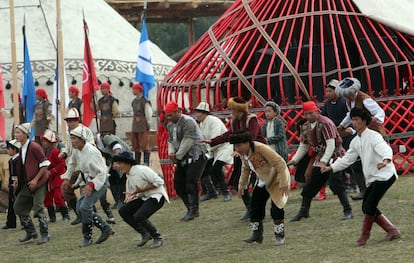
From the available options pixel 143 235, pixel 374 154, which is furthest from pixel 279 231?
pixel 143 235

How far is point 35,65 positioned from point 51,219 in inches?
285

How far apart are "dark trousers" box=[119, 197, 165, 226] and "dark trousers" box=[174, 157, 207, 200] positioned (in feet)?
6.08

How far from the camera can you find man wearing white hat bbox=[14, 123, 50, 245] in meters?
11.5

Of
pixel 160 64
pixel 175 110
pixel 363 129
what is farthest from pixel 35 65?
pixel 363 129

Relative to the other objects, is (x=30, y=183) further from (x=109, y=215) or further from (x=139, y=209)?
(x=139, y=209)

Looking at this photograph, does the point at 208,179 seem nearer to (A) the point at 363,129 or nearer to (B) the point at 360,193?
(B) the point at 360,193

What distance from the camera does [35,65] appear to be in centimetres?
2023

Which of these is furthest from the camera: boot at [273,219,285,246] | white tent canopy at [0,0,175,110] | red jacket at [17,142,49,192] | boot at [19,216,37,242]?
white tent canopy at [0,0,175,110]

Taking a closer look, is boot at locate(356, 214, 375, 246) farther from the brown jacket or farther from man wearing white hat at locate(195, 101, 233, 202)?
man wearing white hat at locate(195, 101, 233, 202)

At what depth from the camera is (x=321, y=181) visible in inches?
430

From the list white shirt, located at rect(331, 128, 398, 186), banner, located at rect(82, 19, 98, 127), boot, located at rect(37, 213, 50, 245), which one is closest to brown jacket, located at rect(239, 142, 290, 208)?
white shirt, located at rect(331, 128, 398, 186)

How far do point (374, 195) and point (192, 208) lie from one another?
11.4ft

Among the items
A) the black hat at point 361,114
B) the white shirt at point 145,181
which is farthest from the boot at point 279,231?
the white shirt at point 145,181

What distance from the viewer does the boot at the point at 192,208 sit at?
12195 millimetres
